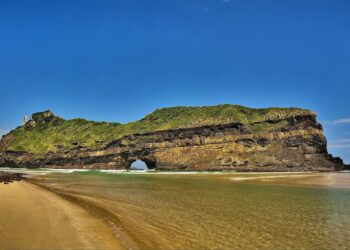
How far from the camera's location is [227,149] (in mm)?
86250

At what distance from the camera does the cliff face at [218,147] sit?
79438 mm

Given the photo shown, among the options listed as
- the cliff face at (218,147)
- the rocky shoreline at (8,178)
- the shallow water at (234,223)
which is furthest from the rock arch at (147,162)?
the shallow water at (234,223)

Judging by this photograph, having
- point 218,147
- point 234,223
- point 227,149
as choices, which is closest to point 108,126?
point 218,147

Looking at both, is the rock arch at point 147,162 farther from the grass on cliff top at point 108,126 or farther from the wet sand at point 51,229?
the wet sand at point 51,229

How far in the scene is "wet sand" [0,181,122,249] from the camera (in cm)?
860

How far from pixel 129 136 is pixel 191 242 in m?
91.2

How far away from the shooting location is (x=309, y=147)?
79062 millimetres

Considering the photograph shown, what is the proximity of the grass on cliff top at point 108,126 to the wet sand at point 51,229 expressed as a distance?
76582 mm

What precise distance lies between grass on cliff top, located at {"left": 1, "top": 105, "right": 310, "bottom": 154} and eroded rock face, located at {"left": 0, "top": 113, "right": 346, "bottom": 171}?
2329mm

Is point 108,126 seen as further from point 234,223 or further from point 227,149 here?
point 234,223

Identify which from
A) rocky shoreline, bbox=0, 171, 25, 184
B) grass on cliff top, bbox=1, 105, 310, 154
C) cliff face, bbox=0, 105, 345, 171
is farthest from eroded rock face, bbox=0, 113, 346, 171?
rocky shoreline, bbox=0, 171, 25, 184

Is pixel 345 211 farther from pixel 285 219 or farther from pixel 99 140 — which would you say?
pixel 99 140

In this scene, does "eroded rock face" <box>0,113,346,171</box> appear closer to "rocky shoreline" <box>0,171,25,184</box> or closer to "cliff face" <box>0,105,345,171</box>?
"cliff face" <box>0,105,345,171</box>

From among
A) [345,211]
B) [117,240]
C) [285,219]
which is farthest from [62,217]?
[345,211]
